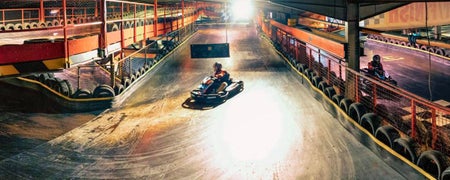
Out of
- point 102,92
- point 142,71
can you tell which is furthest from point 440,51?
point 102,92

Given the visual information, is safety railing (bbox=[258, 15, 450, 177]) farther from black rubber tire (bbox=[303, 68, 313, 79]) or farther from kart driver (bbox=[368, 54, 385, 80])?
kart driver (bbox=[368, 54, 385, 80])

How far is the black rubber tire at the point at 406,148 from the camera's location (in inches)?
202

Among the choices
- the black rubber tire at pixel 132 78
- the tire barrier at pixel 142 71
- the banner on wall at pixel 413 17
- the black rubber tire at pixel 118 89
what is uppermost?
the banner on wall at pixel 413 17

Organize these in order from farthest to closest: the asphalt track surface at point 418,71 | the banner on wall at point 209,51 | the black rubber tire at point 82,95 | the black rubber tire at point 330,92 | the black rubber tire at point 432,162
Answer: the banner on wall at point 209,51, the asphalt track surface at point 418,71, the black rubber tire at point 82,95, the black rubber tire at point 330,92, the black rubber tire at point 432,162

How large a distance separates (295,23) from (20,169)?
14.5 m

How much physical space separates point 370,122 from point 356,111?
0.73m

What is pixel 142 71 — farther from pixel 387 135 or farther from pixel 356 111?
pixel 387 135

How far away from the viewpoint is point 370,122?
21.0 ft

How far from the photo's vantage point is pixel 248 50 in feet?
70.4

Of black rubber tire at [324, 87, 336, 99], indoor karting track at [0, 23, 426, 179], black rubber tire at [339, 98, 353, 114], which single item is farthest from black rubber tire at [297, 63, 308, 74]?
black rubber tire at [339, 98, 353, 114]

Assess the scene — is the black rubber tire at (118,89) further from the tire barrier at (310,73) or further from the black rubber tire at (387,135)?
the black rubber tire at (387,135)

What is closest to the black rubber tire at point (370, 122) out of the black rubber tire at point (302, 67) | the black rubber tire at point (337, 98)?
the black rubber tire at point (337, 98)

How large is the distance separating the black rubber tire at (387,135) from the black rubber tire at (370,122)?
0.71ft

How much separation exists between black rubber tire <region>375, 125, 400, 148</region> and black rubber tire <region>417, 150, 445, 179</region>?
765 mm
